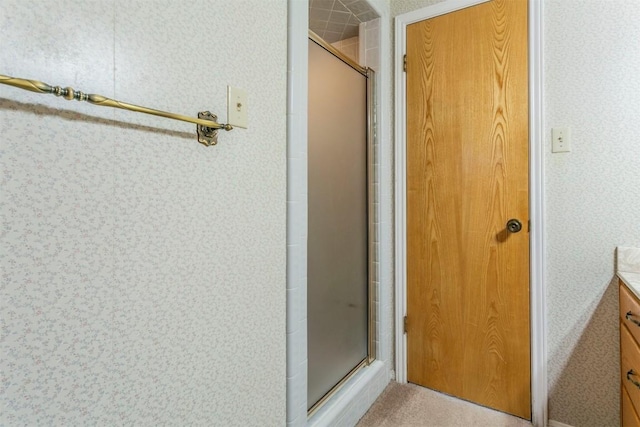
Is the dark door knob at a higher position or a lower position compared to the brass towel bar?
lower

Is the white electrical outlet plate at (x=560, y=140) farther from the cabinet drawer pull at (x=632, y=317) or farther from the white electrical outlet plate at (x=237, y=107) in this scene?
the white electrical outlet plate at (x=237, y=107)

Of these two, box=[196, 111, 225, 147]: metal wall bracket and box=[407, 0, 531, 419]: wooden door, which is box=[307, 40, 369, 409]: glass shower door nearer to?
box=[407, 0, 531, 419]: wooden door

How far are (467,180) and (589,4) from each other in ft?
2.81

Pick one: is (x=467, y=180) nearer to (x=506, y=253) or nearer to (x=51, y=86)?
(x=506, y=253)

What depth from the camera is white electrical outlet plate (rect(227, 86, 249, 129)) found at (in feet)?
2.92

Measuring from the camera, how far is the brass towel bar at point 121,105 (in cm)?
49

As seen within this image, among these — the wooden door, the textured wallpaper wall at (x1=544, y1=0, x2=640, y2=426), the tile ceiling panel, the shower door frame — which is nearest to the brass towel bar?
the shower door frame

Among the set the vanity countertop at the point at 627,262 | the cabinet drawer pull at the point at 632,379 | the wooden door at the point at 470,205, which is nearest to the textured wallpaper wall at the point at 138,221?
the wooden door at the point at 470,205

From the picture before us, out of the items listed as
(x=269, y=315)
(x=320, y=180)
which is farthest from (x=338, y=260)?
(x=269, y=315)

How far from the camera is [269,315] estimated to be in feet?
3.39

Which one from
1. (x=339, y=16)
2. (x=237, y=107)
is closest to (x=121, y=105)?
(x=237, y=107)

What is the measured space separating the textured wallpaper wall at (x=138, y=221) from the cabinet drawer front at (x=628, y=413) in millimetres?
1137

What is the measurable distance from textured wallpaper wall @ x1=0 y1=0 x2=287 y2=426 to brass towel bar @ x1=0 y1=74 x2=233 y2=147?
3cm

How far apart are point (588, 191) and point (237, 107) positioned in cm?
146
